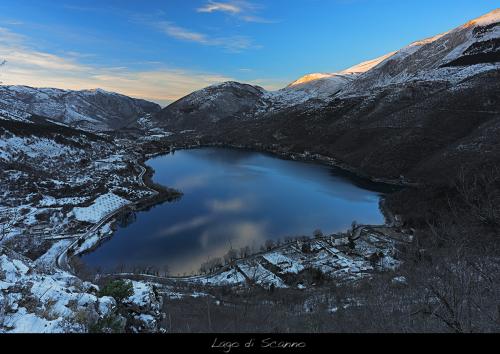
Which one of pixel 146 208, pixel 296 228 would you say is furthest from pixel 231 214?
pixel 146 208

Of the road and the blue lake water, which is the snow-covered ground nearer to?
the road

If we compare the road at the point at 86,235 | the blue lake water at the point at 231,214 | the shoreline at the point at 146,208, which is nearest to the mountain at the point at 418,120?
the shoreline at the point at 146,208

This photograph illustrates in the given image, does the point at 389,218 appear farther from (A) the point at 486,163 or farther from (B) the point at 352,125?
(B) the point at 352,125

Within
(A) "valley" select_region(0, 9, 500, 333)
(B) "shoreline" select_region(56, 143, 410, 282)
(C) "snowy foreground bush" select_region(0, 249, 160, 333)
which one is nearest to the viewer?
(C) "snowy foreground bush" select_region(0, 249, 160, 333)

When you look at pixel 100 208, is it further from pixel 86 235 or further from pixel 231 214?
pixel 231 214

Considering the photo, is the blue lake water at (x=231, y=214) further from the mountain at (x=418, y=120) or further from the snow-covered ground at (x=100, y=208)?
the mountain at (x=418, y=120)

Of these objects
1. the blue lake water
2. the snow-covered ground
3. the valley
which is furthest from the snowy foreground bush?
the snow-covered ground
